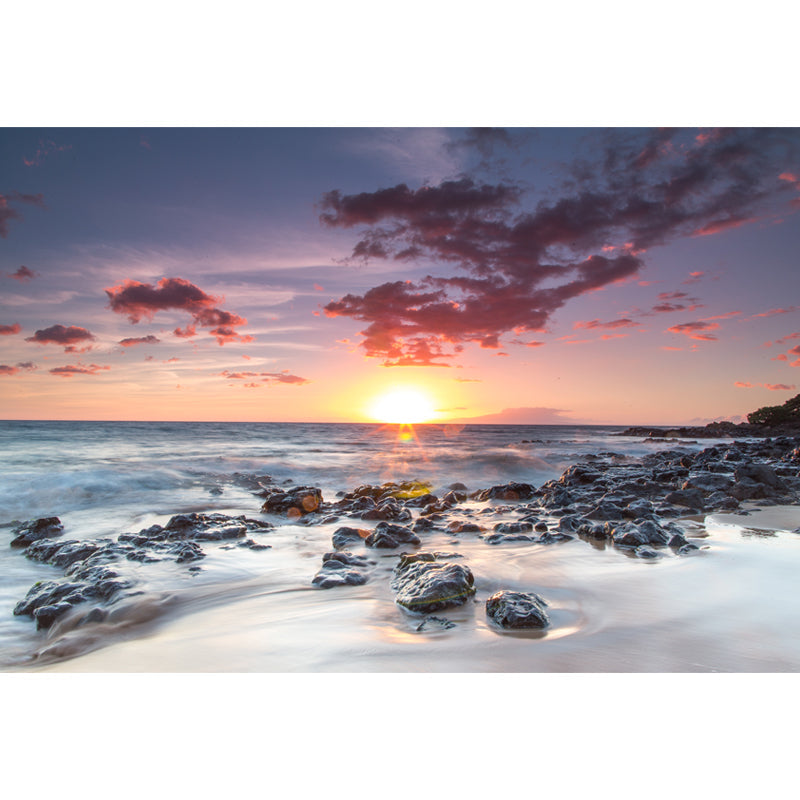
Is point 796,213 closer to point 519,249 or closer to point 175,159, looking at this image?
point 519,249

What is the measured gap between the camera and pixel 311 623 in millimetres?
3004

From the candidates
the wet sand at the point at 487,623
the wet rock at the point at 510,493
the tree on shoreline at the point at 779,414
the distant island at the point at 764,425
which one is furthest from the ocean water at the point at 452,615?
the tree on shoreline at the point at 779,414

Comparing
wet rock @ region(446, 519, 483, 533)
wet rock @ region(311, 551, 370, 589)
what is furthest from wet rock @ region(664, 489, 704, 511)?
wet rock @ region(311, 551, 370, 589)

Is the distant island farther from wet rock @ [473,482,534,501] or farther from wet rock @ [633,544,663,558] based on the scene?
wet rock @ [633,544,663,558]

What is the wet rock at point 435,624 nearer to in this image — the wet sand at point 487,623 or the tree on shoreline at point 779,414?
the wet sand at point 487,623

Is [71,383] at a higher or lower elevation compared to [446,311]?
lower

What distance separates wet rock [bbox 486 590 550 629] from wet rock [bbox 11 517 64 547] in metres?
6.16

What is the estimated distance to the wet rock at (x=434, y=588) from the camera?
3090mm

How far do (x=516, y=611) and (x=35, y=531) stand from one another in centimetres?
681

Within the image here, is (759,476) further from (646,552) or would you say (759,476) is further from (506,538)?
(506,538)

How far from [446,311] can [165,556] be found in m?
6.20
